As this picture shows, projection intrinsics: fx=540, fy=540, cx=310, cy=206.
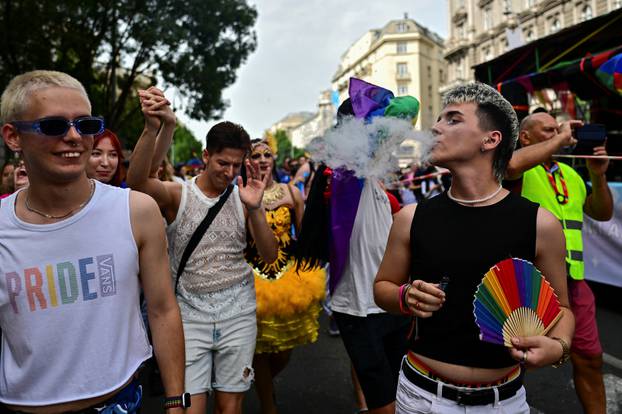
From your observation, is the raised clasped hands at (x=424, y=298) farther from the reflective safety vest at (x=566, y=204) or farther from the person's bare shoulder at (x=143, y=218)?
the reflective safety vest at (x=566, y=204)

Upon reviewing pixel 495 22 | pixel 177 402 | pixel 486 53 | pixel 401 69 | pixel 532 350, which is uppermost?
pixel 495 22

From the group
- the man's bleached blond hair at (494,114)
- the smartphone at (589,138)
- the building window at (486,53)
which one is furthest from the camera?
the building window at (486,53)

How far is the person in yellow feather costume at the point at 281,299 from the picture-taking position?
12.4 feet

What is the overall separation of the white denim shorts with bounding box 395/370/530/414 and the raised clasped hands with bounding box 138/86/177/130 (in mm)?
1668

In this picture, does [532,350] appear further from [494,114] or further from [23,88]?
[23,88]

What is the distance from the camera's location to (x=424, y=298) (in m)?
1.95

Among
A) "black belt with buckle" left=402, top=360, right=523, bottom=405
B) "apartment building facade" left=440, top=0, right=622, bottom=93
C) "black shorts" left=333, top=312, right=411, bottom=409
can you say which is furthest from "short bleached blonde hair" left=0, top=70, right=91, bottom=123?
"apartment building facade" left=440, top=0, right=622, bottom=93

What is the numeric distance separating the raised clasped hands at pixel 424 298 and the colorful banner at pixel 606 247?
5.81 meters

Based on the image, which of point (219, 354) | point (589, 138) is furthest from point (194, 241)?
point (589, 138)

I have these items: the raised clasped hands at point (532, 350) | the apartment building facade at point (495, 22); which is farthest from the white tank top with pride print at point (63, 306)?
the apartment building facade at point (495, 22)

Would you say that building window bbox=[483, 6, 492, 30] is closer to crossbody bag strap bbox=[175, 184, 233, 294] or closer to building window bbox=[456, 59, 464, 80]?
building window bbox=[456, 59, 464, 80]

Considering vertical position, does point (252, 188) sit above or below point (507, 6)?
below

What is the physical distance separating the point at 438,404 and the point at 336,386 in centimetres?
261

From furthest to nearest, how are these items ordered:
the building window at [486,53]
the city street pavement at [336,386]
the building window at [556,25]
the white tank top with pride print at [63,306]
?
the building window at [486,53], the building window at [556,25], the city street pavement at [336,386], the white tank top with pride print at [63,306]
